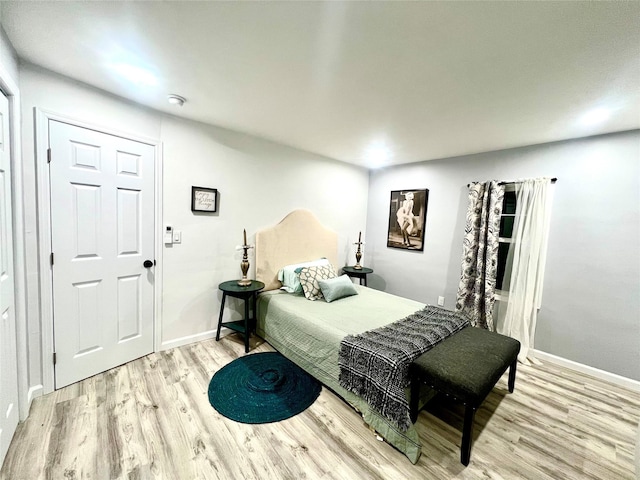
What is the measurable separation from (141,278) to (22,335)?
81cm

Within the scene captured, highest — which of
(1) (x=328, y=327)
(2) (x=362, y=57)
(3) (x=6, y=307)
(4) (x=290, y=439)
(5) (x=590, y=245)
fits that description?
(2) (x=362, y=57)

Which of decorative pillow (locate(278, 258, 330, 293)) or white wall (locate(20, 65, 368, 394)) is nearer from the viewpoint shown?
white wall (locate(20, 65, 368, 394))

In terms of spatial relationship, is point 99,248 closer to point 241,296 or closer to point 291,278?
point 241,296

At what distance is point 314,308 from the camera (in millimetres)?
2609

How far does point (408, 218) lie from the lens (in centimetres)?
391

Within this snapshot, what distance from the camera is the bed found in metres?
1.83

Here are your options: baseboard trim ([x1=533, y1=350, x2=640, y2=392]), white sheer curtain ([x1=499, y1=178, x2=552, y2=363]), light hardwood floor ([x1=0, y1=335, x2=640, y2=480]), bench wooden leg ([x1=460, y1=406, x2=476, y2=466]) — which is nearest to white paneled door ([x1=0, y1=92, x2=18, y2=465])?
light hardwood floor ([x1=0, y1=335, x2=640, y2=480])

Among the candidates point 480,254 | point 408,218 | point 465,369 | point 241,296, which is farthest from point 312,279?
point 480,254

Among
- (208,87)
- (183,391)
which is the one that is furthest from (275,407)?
(208,87)

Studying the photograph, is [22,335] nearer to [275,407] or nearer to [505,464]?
[275,407]

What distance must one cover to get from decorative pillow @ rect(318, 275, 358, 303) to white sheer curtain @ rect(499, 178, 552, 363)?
1770 mm

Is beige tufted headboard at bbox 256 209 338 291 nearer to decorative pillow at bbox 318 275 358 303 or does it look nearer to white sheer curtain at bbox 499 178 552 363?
decorative pillow at bbox 318 275 358 303

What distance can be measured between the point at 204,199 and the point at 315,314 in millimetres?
1638

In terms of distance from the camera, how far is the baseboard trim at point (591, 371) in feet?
7.67
